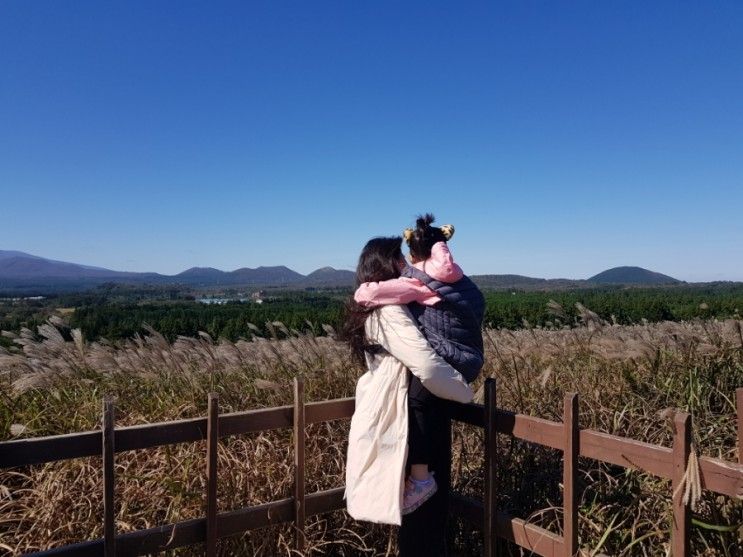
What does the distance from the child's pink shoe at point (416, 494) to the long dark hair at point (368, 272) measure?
27.9 inches

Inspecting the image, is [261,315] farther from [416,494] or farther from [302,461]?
[416,494]

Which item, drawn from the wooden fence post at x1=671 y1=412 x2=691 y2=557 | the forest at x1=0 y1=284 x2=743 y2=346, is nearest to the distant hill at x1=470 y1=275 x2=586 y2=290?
the forest at x1=0 y1=284 x2=743 y2=346

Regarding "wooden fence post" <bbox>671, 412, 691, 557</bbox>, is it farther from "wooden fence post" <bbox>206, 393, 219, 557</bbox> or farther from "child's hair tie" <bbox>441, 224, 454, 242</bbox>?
"wooden fence post" <bbox>206, 393, 219, 557</bbox>

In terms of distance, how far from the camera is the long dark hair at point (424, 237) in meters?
3.12

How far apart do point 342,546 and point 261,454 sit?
756mm

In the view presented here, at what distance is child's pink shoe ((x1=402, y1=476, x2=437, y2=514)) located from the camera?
2.91m

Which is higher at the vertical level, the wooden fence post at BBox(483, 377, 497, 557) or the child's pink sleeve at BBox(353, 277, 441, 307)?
the child's pink sleeve at BBox(353, 277, 441, 307)

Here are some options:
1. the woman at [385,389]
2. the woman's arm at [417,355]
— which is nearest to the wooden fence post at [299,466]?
the woman at [385,389]

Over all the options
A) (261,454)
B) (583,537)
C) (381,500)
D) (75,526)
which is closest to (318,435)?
(261,454)

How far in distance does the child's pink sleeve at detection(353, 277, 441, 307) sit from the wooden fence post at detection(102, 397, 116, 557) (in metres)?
1.33

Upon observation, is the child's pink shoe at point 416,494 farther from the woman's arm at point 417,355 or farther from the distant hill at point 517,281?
the distant hill at point 517,281

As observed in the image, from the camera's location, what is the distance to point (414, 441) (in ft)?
9.70

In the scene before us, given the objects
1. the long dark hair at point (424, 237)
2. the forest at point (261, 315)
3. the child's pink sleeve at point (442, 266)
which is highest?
the long dark hair at point (424, 237)

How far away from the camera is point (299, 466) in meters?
3.33
